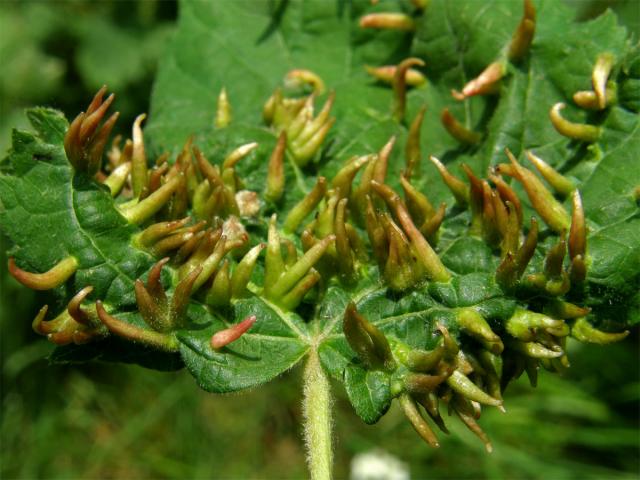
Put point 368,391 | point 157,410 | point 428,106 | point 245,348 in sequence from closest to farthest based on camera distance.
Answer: point 368,391 → point 245,348 → point 428,106 → point 157,410

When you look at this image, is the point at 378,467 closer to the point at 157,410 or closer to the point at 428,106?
the point at 157,410

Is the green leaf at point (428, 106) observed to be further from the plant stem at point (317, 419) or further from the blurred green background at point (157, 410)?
the blurred green background at point (157, 410)

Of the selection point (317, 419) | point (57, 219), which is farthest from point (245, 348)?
point (57, 219)

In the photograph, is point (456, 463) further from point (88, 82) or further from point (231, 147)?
point (88, 82)

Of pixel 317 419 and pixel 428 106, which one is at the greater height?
pixel 428 106

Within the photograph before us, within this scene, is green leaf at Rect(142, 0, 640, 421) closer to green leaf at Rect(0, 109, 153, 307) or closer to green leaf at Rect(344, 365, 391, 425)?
green leaf at Rect(344, 365, 391, 425)

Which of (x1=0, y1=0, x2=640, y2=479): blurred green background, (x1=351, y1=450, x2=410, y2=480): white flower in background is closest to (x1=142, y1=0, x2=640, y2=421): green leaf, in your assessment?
(x1=0, y1=0, x2=640, y2=479): blurred green background

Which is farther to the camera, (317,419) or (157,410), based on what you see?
(157,410)
